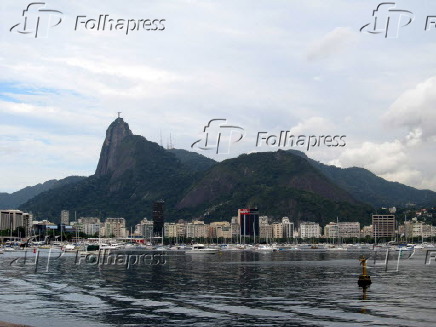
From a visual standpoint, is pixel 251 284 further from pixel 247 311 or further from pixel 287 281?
pixel 247 311

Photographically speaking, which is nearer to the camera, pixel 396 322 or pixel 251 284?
pixel 396 322

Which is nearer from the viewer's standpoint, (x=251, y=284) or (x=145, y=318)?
(x=145, y=318)

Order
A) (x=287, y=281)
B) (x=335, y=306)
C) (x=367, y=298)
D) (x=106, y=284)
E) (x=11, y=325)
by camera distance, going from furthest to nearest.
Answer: (x=287, y=281) → (x=106, y=284) → (x=367, y=298) → (x=335, y=306) → (x=11, y=325)

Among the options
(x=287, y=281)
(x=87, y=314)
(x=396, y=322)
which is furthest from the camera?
(x=287, y=281)

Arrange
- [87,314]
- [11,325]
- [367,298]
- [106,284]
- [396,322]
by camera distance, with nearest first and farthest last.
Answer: [11,325]
[396,322]
[87,314]
[367,298]
[106,284]

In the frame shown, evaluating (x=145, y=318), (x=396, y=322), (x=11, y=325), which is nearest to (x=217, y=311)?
(x=145, y=318)

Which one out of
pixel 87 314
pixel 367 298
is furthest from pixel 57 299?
pixel 367 298

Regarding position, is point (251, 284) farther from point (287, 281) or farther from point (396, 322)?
point (396, 322)

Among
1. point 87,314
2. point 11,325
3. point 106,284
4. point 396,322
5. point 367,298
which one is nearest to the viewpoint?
point 11,325

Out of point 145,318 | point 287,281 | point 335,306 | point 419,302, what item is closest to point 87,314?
point 145,318
